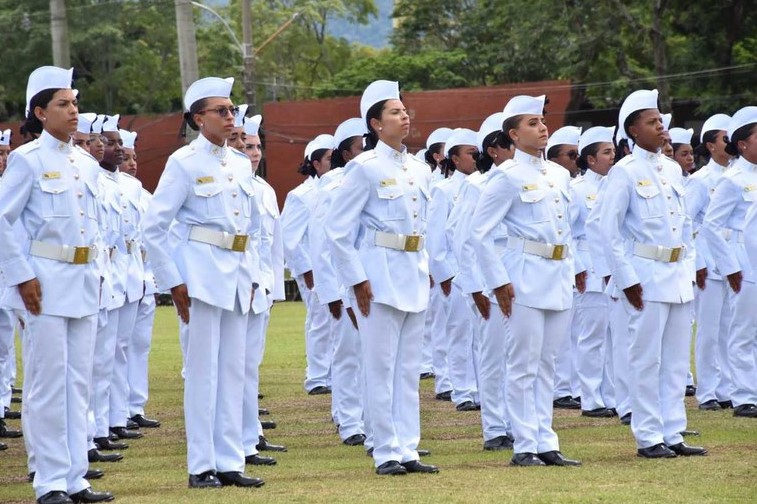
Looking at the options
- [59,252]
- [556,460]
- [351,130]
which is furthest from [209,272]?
[351,130]

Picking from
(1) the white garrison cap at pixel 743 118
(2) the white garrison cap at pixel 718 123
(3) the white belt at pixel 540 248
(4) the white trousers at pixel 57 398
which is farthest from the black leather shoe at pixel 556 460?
(2) the white garrison cap at pixel 718 123

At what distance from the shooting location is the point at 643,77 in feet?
129

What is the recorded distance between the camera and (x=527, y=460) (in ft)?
33.1

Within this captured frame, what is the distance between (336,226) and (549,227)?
1.49m

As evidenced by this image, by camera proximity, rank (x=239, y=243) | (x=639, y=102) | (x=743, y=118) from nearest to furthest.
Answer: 1. (x=239, y=243)
2. (x=639, y=102)
3. (x=743, y=118)

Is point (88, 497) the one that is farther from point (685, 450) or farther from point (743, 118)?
point (743, 118)

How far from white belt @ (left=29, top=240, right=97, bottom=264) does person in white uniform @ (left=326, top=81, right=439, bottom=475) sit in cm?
173

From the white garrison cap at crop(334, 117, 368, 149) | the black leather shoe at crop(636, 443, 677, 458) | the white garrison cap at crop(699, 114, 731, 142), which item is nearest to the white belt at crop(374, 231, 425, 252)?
the black leather shoe at crop(636, 443, 677, 458)

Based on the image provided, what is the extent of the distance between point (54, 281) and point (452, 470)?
116 inches

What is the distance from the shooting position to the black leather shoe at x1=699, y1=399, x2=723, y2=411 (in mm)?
13711

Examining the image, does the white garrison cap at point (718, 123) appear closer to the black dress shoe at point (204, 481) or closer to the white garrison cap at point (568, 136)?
the white garrison cap at point (568, 136)

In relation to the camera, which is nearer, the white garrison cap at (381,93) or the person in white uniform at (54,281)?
the person in white uniform at (54,281)

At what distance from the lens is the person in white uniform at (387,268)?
32.5 feet

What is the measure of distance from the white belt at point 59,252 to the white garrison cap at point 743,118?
6317 millimetres
